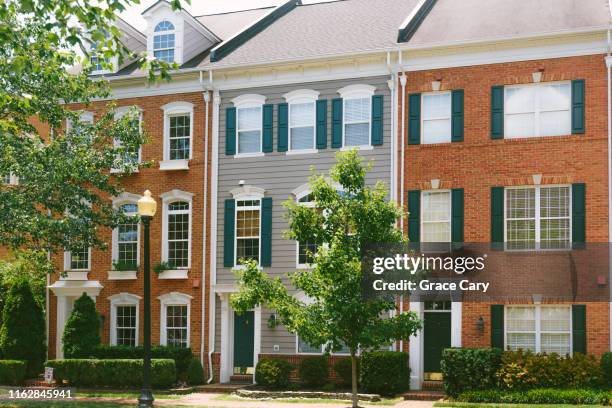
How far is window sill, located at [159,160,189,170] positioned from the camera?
3244 centimetres

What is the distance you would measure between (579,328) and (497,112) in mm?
6442

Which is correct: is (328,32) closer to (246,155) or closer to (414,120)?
(246,155)

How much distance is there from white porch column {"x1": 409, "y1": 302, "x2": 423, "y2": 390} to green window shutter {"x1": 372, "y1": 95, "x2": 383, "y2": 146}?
497cm

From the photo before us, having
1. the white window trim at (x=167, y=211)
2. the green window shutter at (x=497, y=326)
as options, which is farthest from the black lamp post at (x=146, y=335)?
the white window trim at (x=167, y=211)

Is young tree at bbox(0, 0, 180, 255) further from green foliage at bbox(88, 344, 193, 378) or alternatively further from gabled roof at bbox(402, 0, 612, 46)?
gabled roof at bbox(402, 0, 612, 46)

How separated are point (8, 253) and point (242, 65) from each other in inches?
492

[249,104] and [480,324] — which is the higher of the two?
[249,104]

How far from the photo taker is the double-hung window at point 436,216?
28719mm

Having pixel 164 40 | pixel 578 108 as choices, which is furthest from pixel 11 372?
pixel 578 108

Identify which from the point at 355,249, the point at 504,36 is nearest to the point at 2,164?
the point at 355,249

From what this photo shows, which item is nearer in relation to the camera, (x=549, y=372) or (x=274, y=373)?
(x=549, y=372)

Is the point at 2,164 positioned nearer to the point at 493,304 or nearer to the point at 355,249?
the point at 355,249

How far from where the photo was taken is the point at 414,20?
30.8 m

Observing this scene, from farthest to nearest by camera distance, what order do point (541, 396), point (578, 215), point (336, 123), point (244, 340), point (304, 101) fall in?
1. point (244, 340)
2. point (304, 101)
3. point (336, 123)
4. point (578, 215)
5. point (541, 396)
